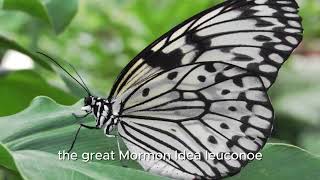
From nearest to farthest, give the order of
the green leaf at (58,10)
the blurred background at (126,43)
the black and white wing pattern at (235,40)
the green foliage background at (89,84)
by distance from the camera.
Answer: the green foliage background at (89,84) < the black and white wing pattern at (235,40) < the green leaf at (58,10) < the blurred background at (126,43)

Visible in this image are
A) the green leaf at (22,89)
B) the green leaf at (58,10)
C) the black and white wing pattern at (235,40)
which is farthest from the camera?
the green leaf at (22,89)

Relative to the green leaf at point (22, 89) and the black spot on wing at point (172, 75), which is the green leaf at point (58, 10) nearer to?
the green leaf at point (22, 89)

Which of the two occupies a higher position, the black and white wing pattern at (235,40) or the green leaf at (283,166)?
the black and white wing pattern at (235,40)

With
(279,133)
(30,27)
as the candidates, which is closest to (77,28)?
(30,27)

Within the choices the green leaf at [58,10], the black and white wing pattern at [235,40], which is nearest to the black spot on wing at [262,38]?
the black and white wing pattern at [235,40]

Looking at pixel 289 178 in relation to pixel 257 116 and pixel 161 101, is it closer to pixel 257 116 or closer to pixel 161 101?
pixel 257 116
